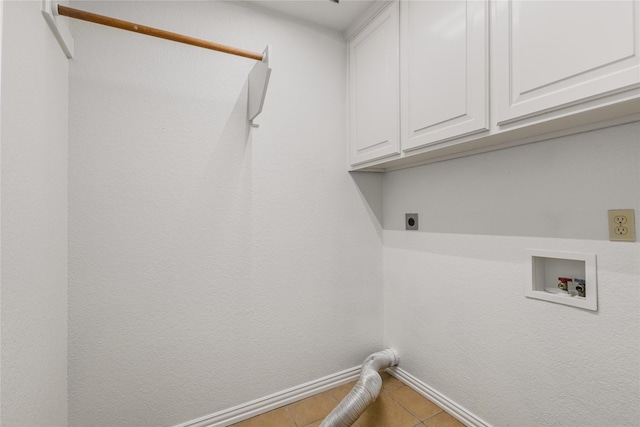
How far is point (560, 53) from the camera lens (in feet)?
2.81

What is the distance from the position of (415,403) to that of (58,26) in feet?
7.69

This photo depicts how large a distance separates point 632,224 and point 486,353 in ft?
A: 2.61

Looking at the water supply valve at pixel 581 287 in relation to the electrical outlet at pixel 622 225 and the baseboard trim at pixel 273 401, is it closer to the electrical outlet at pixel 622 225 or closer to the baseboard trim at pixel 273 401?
the electrical outlet at pixel 622 225

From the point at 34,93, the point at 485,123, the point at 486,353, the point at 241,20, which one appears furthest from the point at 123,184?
the point at 486,353

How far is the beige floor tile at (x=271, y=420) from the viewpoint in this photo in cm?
144

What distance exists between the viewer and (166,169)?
4.42 feet

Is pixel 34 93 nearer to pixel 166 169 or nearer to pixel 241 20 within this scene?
pixel 166 169

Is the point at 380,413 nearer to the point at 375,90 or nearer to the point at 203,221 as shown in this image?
the point at 203,221

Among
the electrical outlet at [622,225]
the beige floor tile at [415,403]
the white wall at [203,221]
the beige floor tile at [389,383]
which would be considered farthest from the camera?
the beige floor tile at [389,383]

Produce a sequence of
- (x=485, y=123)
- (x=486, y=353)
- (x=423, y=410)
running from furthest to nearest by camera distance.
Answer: (x=423, y=410) < (x=486, y=353) < (x=485, y=123)

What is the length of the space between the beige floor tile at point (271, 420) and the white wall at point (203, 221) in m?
0.12

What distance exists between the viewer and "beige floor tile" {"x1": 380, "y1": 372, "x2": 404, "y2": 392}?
1.69 meters

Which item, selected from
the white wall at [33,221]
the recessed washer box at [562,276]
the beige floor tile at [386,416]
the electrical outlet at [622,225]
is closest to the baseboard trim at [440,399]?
the beige floor tile at [386,416]

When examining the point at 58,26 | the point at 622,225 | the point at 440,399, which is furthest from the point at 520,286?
the point at 58,26
